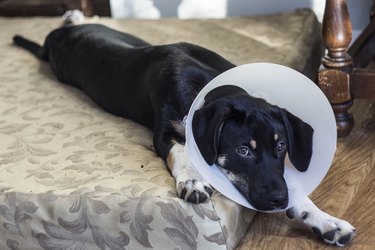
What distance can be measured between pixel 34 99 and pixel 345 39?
1.16 meters

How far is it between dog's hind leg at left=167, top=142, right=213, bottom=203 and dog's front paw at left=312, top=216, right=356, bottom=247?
0.30 metres

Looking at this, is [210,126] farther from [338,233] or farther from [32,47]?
[32,47]

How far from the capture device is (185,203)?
1.71m

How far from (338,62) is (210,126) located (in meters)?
0.78

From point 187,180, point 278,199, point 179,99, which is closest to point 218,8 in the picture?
point 179,99

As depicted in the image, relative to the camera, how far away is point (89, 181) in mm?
1873

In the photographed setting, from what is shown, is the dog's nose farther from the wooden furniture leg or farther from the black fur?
the wooden furniture leg

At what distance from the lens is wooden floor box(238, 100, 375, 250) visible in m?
1.79

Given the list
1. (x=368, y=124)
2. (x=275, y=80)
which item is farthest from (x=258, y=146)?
(x=368, y=124)

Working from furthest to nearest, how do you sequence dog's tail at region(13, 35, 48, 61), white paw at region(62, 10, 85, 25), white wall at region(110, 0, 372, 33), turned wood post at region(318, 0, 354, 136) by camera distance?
white paw at region(62, 10, 85, 25), white wall at region(110, 0, 372, 33), dog's tail at region(13, 35, 48, 61), turned wood post at region(318, 0, 354, 136)

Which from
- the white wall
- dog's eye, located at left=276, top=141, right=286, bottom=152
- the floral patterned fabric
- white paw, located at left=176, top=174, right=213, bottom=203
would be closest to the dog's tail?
the floral patterned fabric

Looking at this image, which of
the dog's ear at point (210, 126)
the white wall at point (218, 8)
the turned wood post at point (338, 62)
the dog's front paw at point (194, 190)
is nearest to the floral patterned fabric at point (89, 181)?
the dog's front paw at point (194, 190)

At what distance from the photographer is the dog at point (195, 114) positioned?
1687 millimetres

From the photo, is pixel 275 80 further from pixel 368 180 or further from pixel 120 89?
pixel 120 89
